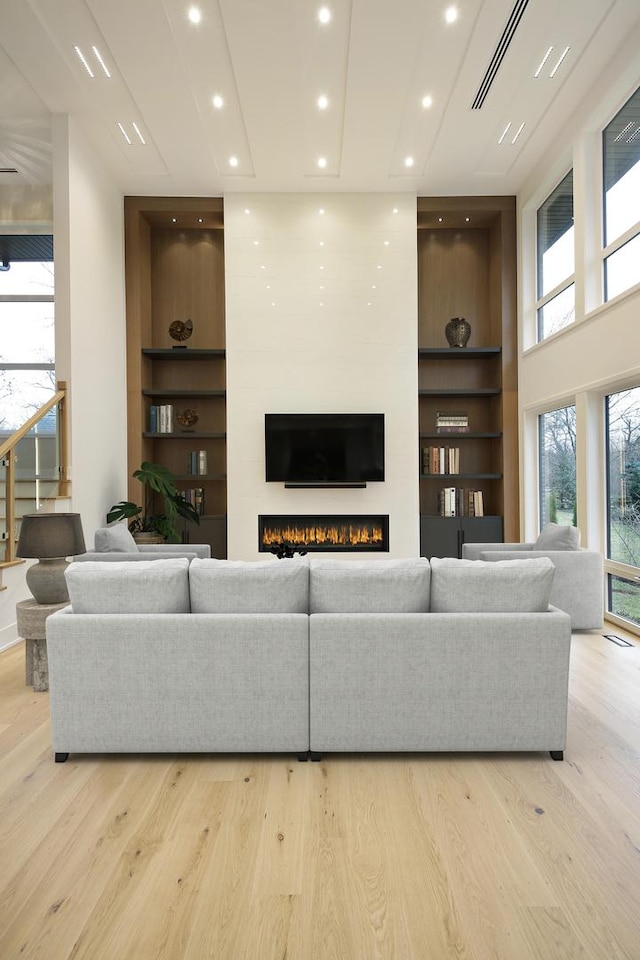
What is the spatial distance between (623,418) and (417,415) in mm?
2589

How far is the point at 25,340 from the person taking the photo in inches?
303

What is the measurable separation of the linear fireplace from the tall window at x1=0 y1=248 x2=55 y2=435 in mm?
3039

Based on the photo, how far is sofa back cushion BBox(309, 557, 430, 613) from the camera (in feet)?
9.17

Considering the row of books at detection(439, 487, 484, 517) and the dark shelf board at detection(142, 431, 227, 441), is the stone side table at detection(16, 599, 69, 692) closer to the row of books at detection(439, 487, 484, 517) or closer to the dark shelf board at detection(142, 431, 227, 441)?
the dark shelf board at detection(142, 431, 227, 441)

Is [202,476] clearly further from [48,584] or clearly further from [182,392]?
[48,584]

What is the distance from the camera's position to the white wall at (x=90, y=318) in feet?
18.6

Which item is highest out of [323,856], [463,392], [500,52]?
[500,52]

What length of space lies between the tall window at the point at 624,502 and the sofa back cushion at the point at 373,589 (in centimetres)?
280

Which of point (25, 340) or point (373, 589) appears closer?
point (373, 589)

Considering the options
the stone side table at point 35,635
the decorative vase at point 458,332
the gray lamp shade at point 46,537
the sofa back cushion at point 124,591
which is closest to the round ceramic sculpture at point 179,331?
the decorative vase at point 458,332

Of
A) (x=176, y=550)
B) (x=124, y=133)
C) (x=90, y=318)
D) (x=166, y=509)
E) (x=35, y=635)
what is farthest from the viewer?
(x=166, y=509)

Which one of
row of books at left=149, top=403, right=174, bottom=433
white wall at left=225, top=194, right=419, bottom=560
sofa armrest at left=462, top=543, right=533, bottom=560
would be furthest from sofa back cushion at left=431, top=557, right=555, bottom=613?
row of books at left=149, top=403, right=174, bottom=433

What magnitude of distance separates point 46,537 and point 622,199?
4.74 meters

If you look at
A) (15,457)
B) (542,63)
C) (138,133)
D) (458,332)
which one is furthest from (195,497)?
(542,63)
